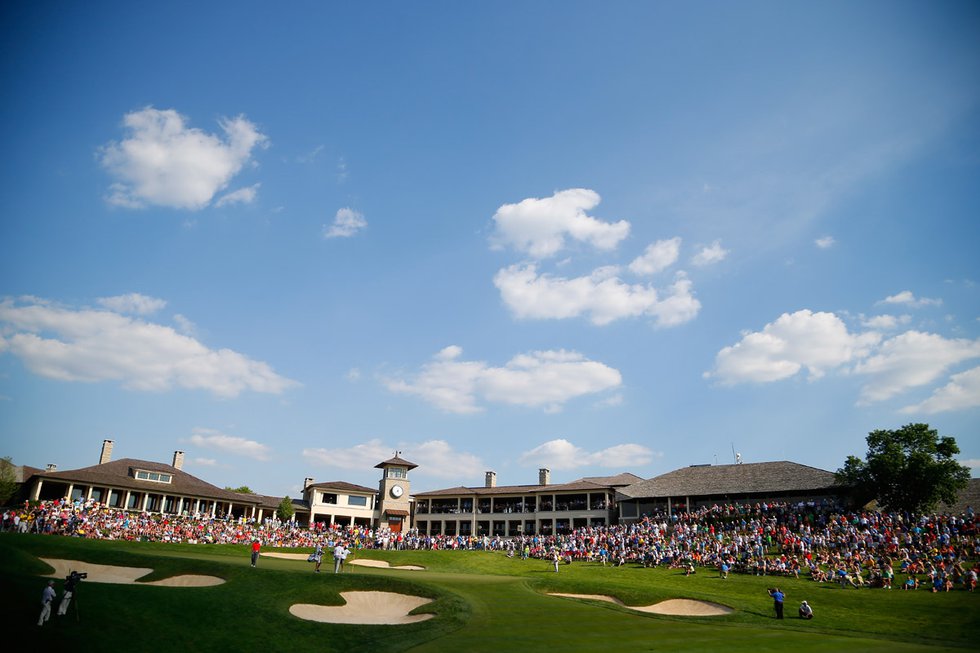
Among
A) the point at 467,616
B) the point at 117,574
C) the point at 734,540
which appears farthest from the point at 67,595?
the point at 734,540

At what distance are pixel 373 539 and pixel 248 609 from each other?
36.6m

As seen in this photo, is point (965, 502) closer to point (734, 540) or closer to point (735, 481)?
Answer: point (735, 481)

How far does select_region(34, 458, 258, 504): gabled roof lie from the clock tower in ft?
54.2

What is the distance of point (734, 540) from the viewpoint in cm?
4291

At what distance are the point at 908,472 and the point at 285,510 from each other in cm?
6895

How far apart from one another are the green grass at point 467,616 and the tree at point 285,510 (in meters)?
44.4

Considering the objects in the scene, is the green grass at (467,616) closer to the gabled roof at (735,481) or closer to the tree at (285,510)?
the gabled roof at (735,481)

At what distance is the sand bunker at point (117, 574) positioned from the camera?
29.0m

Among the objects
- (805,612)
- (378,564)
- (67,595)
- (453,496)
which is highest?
(453,496)

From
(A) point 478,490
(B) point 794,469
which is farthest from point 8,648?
(A) point 478,490

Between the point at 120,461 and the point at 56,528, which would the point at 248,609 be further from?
the point at 120,461

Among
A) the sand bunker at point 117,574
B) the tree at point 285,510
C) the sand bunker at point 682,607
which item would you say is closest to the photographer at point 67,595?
the sand bunker at point 117,574

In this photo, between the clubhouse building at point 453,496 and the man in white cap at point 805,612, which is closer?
the man in white cap at point 805,612

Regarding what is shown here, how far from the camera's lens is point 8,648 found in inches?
678
